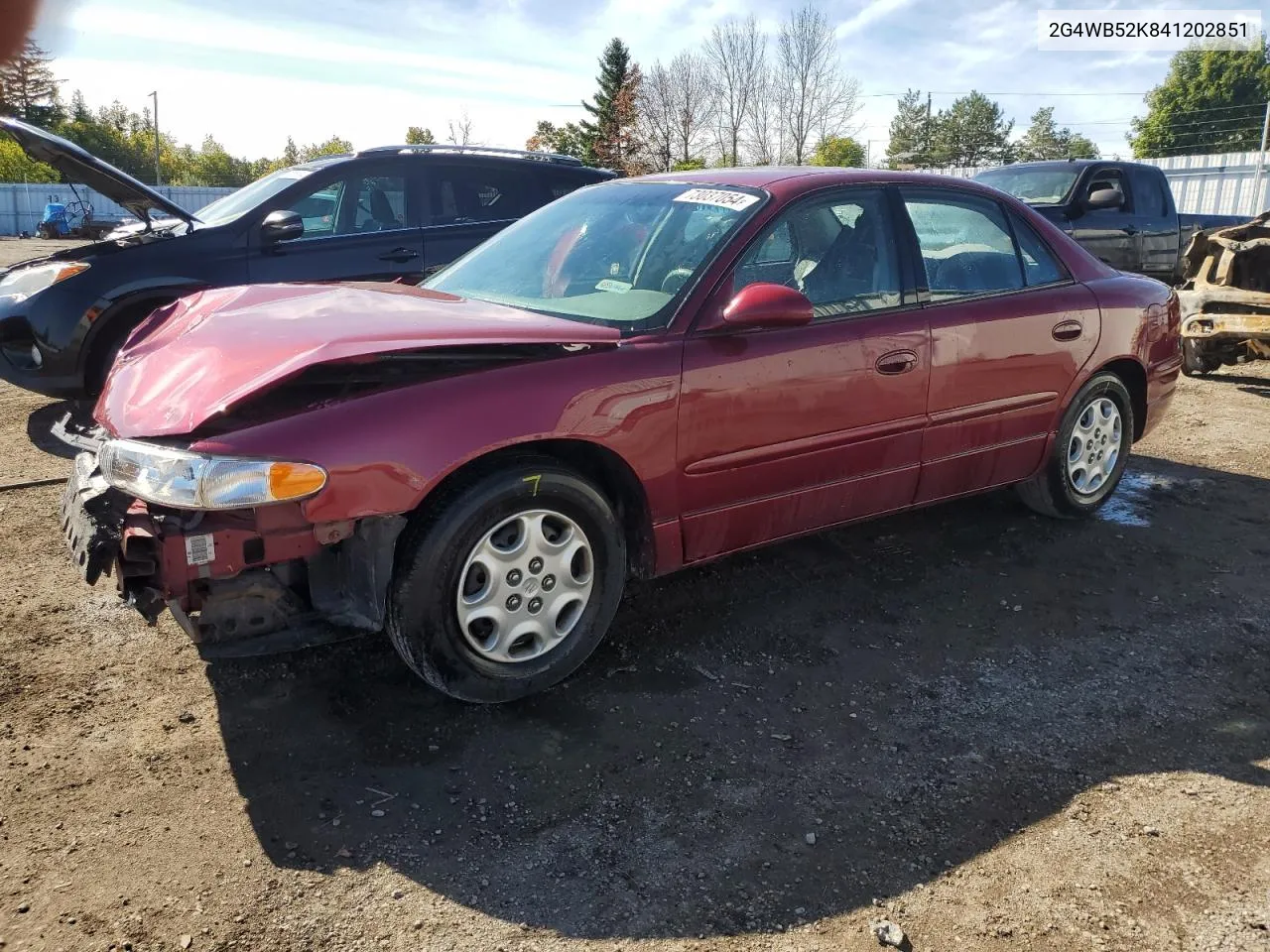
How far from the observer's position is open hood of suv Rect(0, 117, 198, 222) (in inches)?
193

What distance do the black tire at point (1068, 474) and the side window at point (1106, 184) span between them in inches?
233

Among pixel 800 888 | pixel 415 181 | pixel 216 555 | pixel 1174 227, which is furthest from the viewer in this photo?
pixel 1174 227

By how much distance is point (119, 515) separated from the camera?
268 cm

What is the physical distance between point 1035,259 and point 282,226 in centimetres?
435

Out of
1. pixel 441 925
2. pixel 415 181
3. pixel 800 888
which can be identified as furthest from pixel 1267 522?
pixel 415 181

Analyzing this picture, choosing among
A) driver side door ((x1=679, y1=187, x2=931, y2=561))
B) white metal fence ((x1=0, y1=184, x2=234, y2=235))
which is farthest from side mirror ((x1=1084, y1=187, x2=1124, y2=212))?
white metal fence ((x1=0, y1=184, x2=234, y2=235))

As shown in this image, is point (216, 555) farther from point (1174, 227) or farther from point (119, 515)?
point (1174, 227)

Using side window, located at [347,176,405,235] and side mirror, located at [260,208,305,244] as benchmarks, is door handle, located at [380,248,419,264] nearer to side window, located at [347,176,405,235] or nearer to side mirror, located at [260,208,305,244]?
side window, located at [347,176,405,235]

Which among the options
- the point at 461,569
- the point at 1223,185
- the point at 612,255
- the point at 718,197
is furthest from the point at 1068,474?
the point at 1223,185

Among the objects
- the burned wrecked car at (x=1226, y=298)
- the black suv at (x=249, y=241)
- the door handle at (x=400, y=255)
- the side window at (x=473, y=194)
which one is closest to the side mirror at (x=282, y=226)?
the black suv at (x=249, y=241)

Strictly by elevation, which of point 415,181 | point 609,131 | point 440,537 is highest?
point 609,131

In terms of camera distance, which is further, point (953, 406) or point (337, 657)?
point (953, 406)

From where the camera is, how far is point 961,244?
13.7 feet

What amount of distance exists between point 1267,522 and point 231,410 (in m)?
4.94
